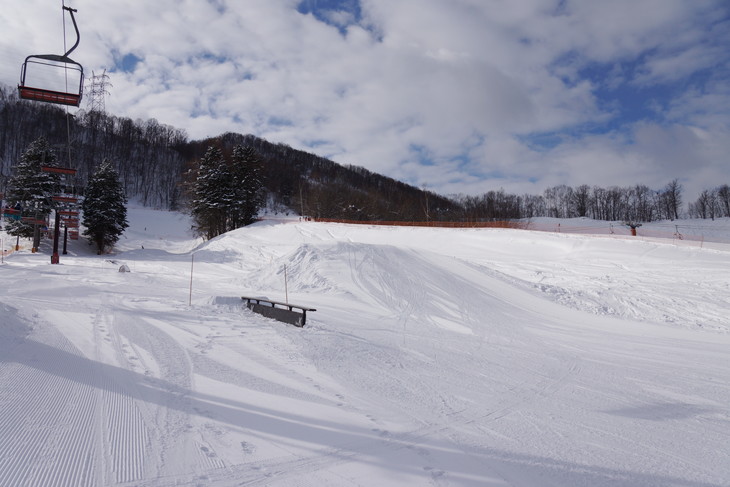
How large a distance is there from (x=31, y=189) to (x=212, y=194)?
15.9 metres

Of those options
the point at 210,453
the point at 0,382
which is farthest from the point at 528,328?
the point at 0,382

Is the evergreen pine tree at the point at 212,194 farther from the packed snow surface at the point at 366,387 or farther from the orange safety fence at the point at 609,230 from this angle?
the packed snow surface at the point at 366,387

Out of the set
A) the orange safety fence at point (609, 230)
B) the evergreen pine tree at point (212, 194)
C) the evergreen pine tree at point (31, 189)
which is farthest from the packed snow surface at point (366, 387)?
the evergreen pine tree at point (212, 194)

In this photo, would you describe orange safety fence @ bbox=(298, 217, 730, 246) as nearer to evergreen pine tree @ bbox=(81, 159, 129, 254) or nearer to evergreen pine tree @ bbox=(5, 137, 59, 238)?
evergreen pine tree @ bbox=(81, 159, 129, 254)

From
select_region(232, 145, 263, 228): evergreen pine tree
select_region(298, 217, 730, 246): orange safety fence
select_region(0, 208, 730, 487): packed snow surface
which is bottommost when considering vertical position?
select_region(0, 208, 730, 487): packed snow surface

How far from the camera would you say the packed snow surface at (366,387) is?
3836mm

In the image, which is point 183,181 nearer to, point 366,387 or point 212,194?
point 212,194

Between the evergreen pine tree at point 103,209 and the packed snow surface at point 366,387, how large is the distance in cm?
2568

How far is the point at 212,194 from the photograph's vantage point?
42562mm

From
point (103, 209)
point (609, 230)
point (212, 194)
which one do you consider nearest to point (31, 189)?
point (103, 209)

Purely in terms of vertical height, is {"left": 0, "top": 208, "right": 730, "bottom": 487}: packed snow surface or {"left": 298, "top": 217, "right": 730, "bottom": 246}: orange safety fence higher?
{"left": 298, "top": 217, "right": 730, "bottom": 246}: orange safety fence

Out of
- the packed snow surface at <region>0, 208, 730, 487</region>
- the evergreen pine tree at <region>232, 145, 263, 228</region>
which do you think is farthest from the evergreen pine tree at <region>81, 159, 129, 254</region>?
the packed snow surface at <region>0, 208, 730, 487</region>

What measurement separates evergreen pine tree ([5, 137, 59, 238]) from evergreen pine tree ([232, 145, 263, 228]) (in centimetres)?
1658

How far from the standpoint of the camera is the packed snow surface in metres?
3.84
